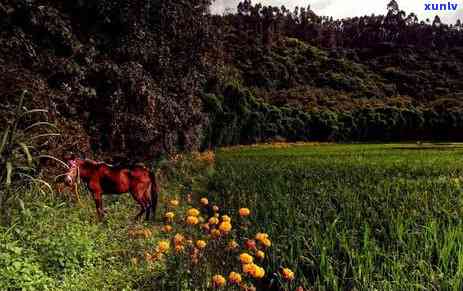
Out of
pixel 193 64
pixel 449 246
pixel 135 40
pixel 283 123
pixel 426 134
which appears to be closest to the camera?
pixel 449 246

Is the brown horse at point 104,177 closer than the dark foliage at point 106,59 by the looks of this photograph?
Yes

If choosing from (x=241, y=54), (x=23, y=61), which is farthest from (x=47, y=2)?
(x=241, y=54)

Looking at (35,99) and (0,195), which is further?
(35,99)

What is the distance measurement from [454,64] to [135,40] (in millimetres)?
112568

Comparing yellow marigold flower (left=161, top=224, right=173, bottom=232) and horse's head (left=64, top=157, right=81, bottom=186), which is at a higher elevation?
horse's head (left=64, top=157, right=81, bottom=186)

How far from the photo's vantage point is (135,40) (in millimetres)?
8805

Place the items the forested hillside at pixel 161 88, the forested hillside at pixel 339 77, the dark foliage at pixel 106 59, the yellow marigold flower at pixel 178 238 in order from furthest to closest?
1. the forested hillside at pixel 339 77
2. the forested hillside at pixel 161 88
3. the dark foliage at pixel 106 59
4. the yellow marigold flower at pixel 178 238

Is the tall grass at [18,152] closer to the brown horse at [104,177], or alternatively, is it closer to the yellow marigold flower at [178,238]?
the brown horse at [104,177]

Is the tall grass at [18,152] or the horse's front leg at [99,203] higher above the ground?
the tall grass at [18,152]

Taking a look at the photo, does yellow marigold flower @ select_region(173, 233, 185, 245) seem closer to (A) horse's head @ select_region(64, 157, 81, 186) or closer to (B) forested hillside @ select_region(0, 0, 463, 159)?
(A) horse's head @ select_region(64, 157, 81, 186)

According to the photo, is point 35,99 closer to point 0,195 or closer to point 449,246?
point 0,195

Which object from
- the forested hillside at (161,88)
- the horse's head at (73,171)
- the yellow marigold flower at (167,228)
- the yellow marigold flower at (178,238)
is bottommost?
the yellow marigold flower at (167,228)

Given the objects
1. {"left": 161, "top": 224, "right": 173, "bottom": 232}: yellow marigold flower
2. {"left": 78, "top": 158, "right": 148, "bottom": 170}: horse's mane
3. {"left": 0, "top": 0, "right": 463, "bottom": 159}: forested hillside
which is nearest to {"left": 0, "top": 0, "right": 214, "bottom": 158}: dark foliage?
{"left": 0, "top": 0, "right": 463, "bottom": 159}: forested hillside

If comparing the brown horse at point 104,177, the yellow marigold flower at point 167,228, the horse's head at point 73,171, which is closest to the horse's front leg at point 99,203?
the brown horse at point 104,177
